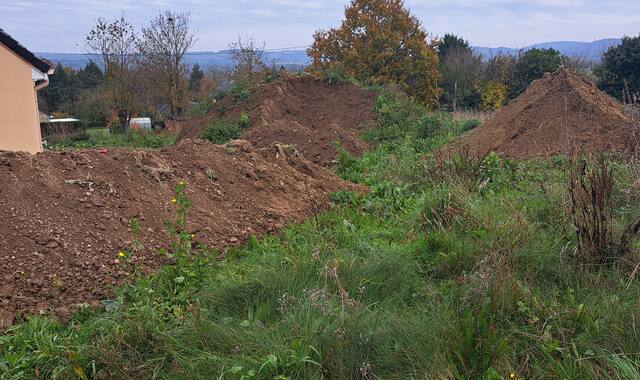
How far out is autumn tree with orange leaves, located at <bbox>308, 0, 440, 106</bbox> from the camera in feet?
94.8

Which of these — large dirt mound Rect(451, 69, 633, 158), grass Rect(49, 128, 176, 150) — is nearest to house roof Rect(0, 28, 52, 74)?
grass Rect(49, 128, 176, 150)

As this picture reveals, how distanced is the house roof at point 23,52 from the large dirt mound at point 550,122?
10823 mm

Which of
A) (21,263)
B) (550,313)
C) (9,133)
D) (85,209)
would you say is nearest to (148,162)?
(85,209)

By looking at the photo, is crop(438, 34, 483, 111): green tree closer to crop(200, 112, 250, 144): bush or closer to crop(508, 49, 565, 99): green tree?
crop(508, 49, 565, 99): green tree

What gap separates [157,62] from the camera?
96.9ft

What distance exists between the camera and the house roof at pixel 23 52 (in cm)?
1371

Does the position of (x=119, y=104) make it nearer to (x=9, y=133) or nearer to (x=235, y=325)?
(x=9, y=133)

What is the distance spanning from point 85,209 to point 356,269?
2.60 metres

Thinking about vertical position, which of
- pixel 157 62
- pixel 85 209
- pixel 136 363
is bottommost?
pixel 136 363

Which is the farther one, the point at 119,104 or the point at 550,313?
the point at 119,104

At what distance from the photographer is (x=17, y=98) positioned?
45.3ft

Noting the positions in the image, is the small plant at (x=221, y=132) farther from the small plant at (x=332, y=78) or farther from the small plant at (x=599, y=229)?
the small plant at (x=599, y=229)

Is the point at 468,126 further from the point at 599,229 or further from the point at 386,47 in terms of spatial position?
the point at 386,47

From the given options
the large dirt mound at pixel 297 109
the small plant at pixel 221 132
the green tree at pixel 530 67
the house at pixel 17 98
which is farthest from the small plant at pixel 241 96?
the green tree at pixel 530 67
